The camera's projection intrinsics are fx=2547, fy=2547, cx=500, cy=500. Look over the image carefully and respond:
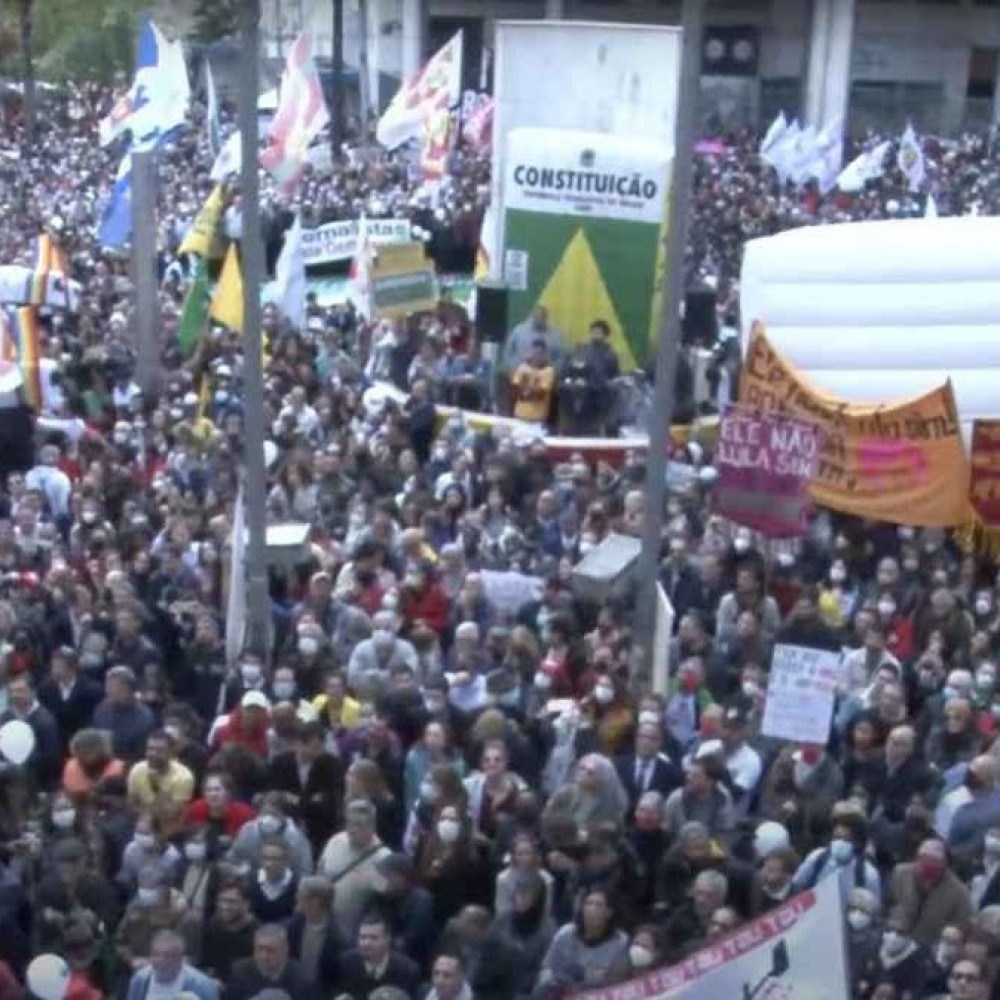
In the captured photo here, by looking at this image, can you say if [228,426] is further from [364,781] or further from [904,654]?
[364,781]

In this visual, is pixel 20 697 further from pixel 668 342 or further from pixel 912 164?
pixel 912 164

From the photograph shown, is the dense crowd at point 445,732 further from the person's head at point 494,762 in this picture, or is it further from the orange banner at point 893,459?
the orange banner at point 893,459

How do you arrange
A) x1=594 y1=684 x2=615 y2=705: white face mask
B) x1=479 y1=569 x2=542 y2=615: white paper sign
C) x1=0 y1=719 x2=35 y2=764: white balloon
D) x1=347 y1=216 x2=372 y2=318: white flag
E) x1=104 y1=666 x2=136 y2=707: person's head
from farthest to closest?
1. x1=347 y1=216 x2=372 y2=318: white flag
2. x1=479 y1=569 x2=542 y2=615: white paper sign
3. x1=594 y1=684 x2=615 y2=705: white face mask
4. x1=104 y1=666 x2=136 y2=707: person's head
5. x1=0 y1=719 x2=35 y2=764: white balloon

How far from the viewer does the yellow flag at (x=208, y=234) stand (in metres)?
22.7

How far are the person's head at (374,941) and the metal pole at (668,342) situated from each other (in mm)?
3709

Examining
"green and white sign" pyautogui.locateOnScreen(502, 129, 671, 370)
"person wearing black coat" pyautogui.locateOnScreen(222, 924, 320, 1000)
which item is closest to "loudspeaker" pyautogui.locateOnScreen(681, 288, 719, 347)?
"green and white sign" pyautogui.locateOnScreen(502, 129, 671, 370)

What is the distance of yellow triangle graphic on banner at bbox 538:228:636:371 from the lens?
20.6m

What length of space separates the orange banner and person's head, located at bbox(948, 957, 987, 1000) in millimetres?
7447

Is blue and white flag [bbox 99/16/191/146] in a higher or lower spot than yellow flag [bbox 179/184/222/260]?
higher

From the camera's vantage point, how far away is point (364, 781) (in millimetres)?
9922

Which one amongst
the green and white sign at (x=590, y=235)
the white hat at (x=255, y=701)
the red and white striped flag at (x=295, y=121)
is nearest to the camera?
the white hat at (x=255, y=701)

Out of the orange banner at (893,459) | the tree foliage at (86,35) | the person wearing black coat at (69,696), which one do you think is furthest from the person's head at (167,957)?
the tree foliage at (86,35)

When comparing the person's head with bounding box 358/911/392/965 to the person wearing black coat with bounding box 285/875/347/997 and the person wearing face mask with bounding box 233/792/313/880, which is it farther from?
the person wearing face mask with bounding box 233/792/313/880

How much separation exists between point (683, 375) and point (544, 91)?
3.28 metres
